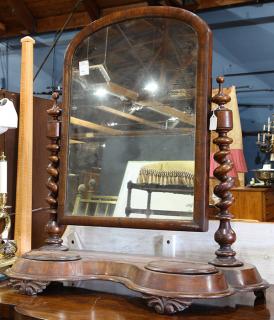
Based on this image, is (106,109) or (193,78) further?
(106,109)

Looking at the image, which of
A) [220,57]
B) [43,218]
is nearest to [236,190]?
[220,57]

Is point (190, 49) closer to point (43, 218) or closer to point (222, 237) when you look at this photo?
point (222, 237)

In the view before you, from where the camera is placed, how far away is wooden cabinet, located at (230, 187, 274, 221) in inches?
126

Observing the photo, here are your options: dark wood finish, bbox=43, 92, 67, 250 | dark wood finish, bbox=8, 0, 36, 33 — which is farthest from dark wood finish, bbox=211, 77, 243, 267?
dark wood finish, bbox=8, 0, 36, 33

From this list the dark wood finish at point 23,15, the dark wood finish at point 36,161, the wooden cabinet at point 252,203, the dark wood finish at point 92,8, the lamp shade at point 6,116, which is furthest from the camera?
the dark wood finish at point 23,15

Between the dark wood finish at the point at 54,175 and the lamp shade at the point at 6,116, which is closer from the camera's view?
the dark wood finish at the point at 54,175

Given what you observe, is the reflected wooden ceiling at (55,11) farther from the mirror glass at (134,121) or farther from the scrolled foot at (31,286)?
the scrolled foot at (31,286)

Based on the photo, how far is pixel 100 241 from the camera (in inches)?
42.6

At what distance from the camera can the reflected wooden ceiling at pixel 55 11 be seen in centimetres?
371

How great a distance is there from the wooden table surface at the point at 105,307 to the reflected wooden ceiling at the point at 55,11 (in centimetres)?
307

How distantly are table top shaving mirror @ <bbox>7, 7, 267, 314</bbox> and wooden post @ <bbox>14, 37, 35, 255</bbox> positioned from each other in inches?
7.8

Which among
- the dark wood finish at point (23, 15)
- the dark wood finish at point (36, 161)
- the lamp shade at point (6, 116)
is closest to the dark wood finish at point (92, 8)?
the dark wood finish at point (23, 15)

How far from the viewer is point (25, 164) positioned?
1.20 meters

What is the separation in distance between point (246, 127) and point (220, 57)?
2.10 feet
